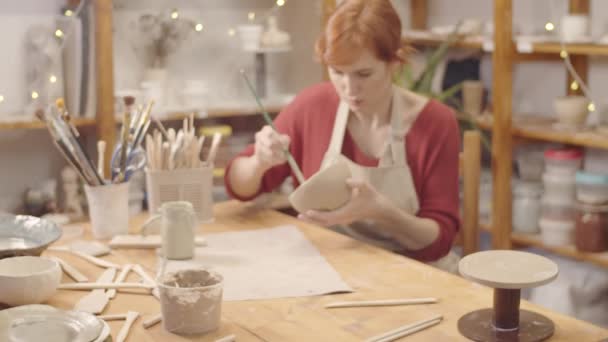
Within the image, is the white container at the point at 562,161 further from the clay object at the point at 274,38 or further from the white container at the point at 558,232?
the clay object at the point at 274,38

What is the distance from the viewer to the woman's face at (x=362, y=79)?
2.07m

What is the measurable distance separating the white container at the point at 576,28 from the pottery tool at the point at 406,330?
5.97 feet

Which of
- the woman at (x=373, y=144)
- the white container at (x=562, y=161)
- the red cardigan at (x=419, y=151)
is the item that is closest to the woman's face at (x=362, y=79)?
Result: the woman at (x=373, y=144)

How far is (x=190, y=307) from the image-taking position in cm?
138

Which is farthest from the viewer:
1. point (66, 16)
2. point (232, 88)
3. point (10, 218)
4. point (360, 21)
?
point (232, 88)

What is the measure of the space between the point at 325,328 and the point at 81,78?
1895 mm

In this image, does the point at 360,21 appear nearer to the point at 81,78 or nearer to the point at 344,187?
the point at 344,187

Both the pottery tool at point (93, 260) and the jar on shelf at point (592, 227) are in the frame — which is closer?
the pottery tool at point (93, 260)

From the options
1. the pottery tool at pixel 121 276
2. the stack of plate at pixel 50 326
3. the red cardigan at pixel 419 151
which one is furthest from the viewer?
the red cardigan at pixel 419 151

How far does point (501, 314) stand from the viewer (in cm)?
138

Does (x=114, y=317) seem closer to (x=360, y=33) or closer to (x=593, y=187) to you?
(x=360, y=33)

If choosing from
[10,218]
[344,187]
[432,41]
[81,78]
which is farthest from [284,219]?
[432,41]

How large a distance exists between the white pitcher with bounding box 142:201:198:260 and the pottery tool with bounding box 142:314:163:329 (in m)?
0.34

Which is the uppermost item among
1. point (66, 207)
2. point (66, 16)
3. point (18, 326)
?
point (66, 16)
